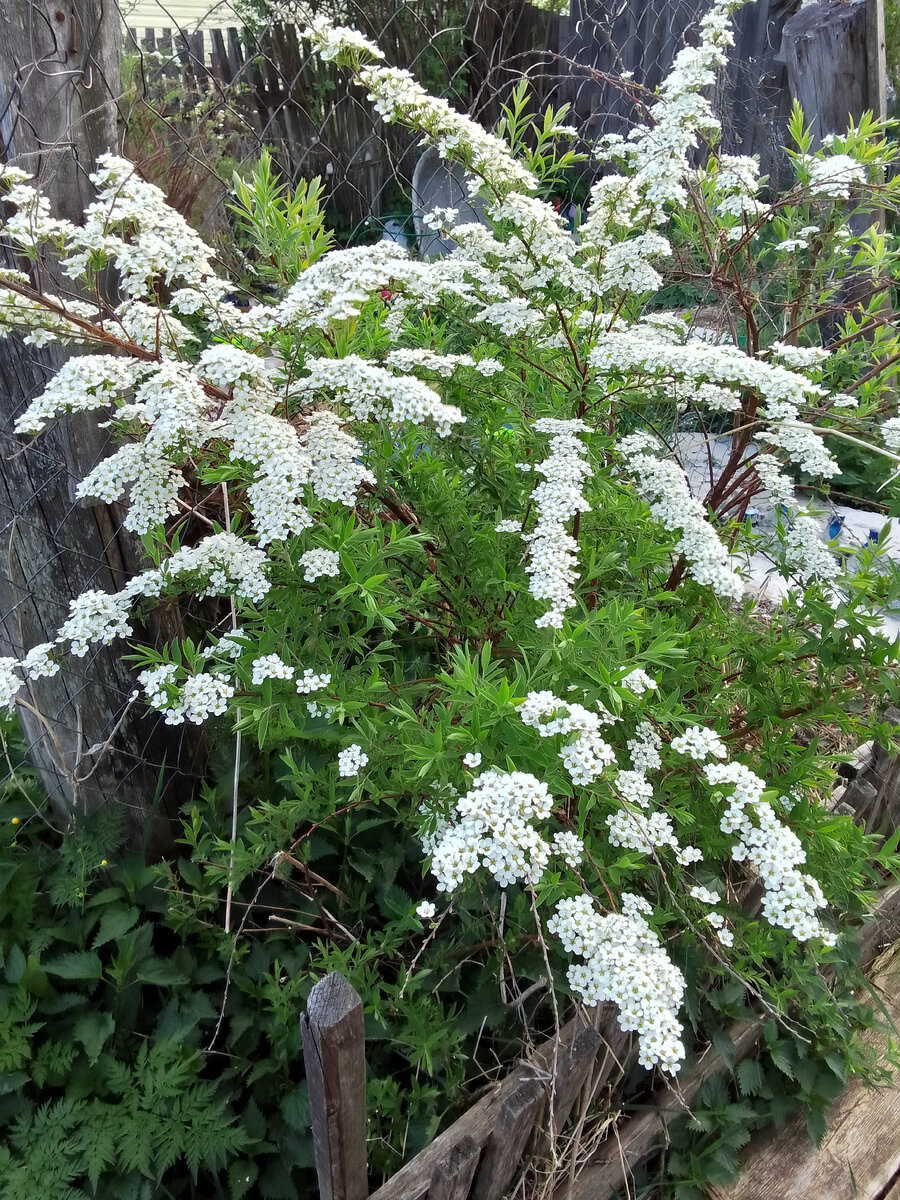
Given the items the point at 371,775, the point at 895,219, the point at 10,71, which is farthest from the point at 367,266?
the point at 895,219

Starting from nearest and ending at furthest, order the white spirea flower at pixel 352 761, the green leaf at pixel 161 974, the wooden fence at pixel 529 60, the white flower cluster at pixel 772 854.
A: 1. the white flower cluster at pixel 772 854
2. the white spirea flower at pixel 352 761
3. the green leaf at pixel 161 974
4. the wooden fence at pixel 529 60

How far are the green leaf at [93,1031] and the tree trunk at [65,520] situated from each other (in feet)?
1.51

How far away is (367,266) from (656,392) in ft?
2.81

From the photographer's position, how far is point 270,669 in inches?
57.8

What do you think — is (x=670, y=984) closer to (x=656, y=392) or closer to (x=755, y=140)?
(x=656, y=392)

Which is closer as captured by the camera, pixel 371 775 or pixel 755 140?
pixel 371 775

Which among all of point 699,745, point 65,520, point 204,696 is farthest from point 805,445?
point 65,520

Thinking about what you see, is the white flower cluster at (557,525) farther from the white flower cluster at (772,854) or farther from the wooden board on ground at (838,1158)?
the wooden board on ground at (838,1158)

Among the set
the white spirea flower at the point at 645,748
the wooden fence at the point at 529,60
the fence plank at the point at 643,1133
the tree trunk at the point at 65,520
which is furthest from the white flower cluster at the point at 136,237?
the wooden fence at the point at 529,60

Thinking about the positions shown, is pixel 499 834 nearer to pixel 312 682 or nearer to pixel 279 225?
pixel 312 682

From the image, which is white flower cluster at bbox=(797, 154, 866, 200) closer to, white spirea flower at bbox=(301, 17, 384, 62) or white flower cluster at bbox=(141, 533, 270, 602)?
white spirea flower at bbox=(301, 17, 384, 62)

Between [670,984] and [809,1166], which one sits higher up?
[670,984]

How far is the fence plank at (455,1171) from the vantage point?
4.78ft

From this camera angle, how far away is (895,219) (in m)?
6.26
